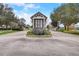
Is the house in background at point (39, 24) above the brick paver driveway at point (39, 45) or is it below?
above

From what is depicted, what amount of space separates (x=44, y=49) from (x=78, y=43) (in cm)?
88

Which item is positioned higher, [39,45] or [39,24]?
[39,24]

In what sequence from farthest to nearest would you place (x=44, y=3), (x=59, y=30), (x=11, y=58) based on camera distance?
(x=59, y=30) → (x=44, y=3) → (x=11, y=58)

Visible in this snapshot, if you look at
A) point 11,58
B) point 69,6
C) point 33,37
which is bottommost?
point 11,58

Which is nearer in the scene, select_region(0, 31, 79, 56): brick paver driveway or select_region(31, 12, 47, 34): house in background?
select_region(0, 31, 79, 56): brick paver driveway

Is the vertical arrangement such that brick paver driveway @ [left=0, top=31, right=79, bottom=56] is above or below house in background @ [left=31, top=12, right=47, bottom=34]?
below

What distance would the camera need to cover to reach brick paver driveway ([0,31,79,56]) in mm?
6062

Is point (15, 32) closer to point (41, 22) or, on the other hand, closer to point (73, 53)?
point (41, 22)

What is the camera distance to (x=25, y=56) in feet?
19.5

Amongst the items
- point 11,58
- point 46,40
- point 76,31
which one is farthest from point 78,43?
point 11,58

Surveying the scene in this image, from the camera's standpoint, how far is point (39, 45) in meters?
6.32

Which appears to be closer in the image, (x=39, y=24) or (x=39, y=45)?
(x=39, y=45)

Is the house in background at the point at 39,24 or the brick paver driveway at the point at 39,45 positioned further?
the house in background at the point at 39,24

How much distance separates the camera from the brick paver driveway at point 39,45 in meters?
6.06
